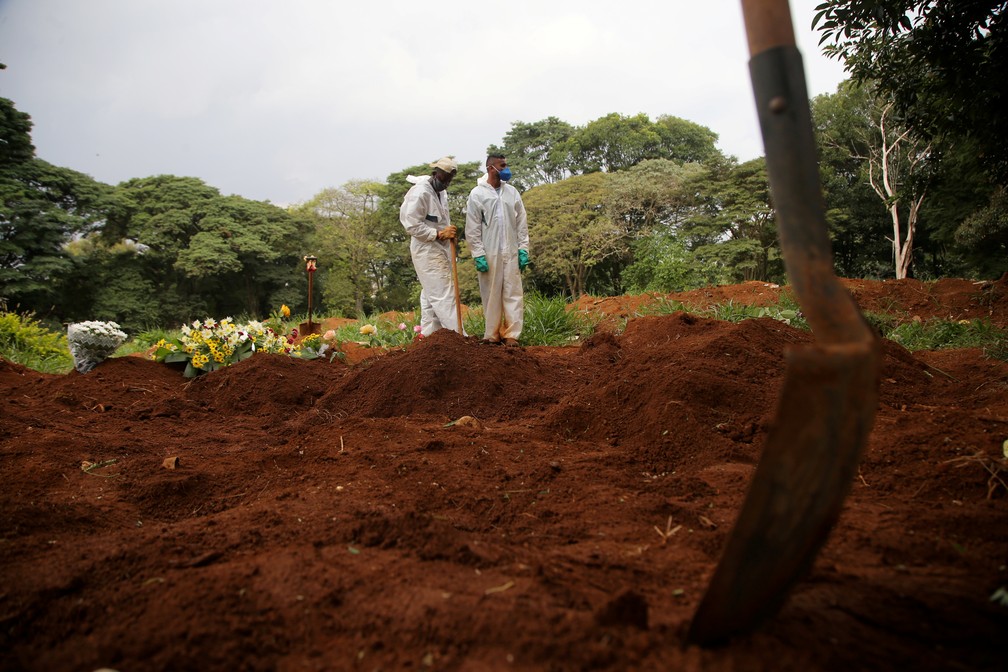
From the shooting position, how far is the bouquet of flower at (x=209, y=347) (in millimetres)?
5977

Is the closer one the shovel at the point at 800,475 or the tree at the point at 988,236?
the shovel at the point at 800,475

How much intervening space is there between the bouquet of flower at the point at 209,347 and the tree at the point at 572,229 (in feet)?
48.1

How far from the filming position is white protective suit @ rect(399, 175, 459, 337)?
671 cm

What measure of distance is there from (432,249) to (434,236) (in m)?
0.26

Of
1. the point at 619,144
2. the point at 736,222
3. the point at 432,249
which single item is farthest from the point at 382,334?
the point at 619,144

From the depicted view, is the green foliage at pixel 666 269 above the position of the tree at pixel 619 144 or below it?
Result: below

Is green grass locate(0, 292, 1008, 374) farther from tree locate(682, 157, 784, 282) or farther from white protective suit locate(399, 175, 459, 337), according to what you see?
tree locate(682, 157, 784, 282)

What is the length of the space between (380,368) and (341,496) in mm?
2544

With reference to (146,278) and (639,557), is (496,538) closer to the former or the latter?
(639,557)

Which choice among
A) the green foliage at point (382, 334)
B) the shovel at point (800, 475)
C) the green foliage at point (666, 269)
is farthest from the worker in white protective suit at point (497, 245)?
the green foliage at point (666, 269)

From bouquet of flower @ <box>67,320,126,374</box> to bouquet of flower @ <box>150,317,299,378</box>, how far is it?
1.50 feet

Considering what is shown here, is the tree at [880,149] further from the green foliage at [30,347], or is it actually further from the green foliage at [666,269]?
the green foliage at [30,347]

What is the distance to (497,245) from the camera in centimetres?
682

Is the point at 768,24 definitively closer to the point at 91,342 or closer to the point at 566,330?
the point at 91,342
